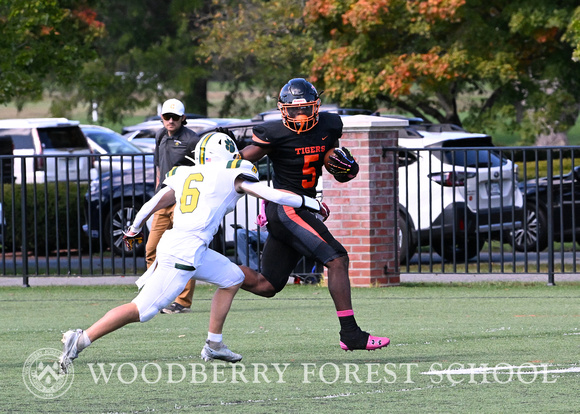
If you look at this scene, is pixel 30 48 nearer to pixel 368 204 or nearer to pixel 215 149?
pixel 368 204

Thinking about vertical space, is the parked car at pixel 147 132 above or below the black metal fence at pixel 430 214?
above

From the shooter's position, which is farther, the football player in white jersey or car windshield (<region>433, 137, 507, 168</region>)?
car windshield (<region>433, 137, 507, 168</region>)

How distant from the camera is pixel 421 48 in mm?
23688

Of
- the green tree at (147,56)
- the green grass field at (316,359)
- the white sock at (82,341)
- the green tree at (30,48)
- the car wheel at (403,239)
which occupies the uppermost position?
the green tree at (147,56)

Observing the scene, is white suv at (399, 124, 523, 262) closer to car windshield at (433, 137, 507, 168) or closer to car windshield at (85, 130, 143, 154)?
car windshield at (433, 137, 507, 168)

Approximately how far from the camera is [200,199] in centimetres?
736

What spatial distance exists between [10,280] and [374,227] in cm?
462

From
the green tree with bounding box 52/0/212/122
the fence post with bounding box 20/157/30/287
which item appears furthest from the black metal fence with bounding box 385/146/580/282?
the green tree with bounding box 52/0/212/122

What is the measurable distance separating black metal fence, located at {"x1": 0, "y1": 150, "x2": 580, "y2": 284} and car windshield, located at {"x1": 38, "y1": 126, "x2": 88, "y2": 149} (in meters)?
3.06

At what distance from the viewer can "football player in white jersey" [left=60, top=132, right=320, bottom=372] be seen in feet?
23.4

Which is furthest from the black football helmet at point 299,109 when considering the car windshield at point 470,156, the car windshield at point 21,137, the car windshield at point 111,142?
the car windshield at point 111,142

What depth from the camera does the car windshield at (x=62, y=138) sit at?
20.1 metres

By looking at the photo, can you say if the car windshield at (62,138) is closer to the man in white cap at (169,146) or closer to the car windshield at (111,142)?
the car windshield at (111,142)

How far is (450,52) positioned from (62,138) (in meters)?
7.66
